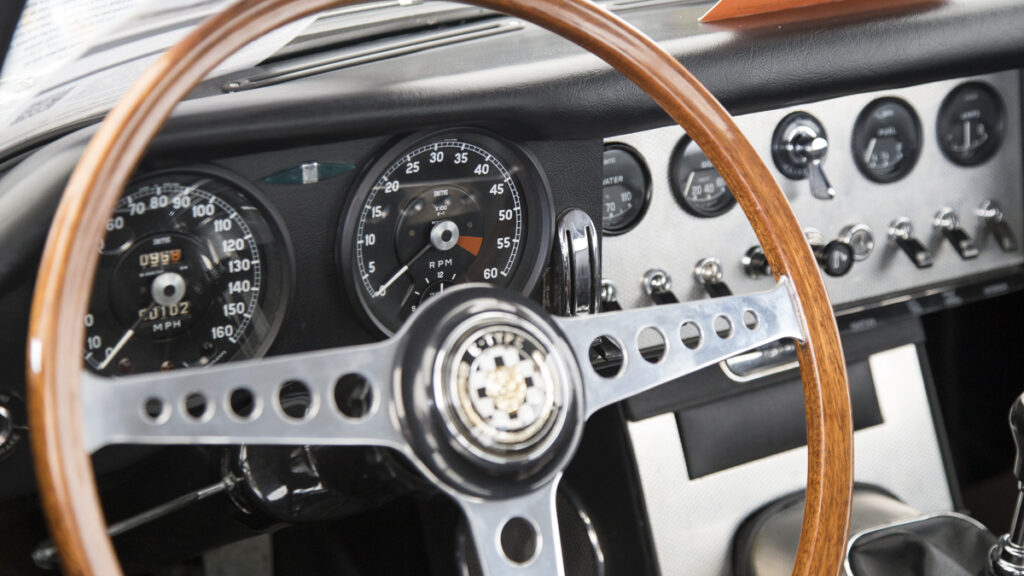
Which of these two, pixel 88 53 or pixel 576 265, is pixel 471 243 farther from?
pixel 88 53

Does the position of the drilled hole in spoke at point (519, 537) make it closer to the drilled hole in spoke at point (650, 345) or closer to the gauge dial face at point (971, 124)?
the drilled hole in spoke at point (650, 345)

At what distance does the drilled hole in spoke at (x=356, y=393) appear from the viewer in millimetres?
962

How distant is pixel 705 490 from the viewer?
5.59 ft

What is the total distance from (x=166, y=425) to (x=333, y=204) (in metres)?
0.61

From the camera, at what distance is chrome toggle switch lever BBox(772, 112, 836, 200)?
1.73 metres

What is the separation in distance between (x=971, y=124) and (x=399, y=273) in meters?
1.19

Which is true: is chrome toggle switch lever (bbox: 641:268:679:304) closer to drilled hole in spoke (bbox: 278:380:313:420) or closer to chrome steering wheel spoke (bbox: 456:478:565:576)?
drilled hole in spoke (bbox: 278:380:313:420)

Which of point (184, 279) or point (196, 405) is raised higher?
point (184, 279)

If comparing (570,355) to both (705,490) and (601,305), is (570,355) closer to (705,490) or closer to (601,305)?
(601,305)

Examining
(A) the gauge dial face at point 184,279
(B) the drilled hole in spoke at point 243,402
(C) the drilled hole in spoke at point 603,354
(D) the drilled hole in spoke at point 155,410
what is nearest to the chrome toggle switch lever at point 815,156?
(C) the drilled hole in spoke at point 603,354

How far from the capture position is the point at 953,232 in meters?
1.95

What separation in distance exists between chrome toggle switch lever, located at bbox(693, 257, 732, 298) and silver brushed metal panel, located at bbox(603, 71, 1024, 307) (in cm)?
1

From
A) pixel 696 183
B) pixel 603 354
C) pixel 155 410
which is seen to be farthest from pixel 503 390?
pixel 696 183

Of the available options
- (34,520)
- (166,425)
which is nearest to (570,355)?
(166,425)
